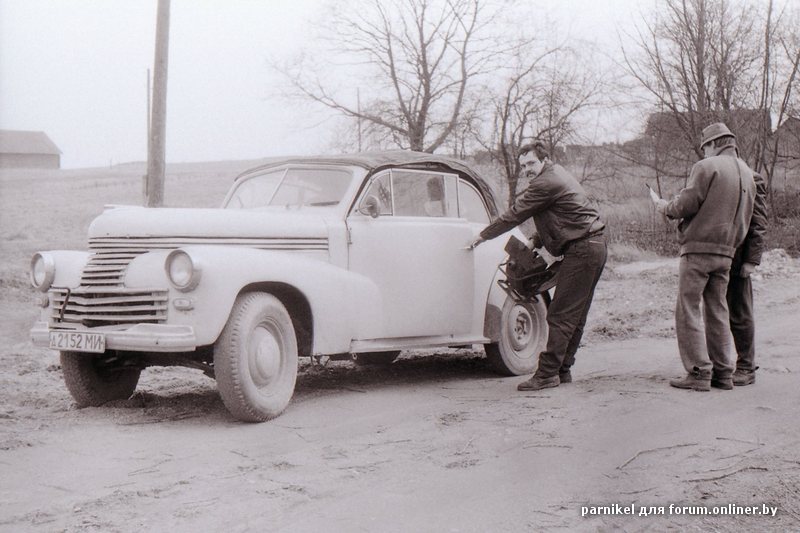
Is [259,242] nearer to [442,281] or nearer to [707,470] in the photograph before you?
[442,281]

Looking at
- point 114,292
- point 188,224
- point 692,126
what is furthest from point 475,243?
point 692,126

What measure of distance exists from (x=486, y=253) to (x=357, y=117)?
15.4 meters

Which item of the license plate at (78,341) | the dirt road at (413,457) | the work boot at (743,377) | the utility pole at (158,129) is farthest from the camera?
the utility pole at (158,129)

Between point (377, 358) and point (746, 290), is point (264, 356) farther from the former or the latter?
point (746, 290)

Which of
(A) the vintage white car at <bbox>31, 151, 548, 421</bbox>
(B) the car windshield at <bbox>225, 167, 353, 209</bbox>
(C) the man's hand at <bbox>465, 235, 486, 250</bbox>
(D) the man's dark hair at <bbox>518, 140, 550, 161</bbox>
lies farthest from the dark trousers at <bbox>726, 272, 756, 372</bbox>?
(B) the car windshield at <bbox>225, 167, 353, 209</bbox>

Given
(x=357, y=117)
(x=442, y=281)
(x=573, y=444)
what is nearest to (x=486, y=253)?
(x=442, y=281)

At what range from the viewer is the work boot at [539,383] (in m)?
6.53

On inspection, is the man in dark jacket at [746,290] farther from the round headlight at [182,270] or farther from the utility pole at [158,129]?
the utility pole at [158,129]

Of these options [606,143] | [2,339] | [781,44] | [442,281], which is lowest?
[2,339]

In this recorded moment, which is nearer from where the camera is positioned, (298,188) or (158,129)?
(298,188)

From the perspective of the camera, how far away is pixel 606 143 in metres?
22.9

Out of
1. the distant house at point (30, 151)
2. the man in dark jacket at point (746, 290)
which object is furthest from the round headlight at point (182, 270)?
the distant house at point (30, 151)

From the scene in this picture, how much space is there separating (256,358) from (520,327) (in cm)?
299

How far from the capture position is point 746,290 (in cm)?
669
